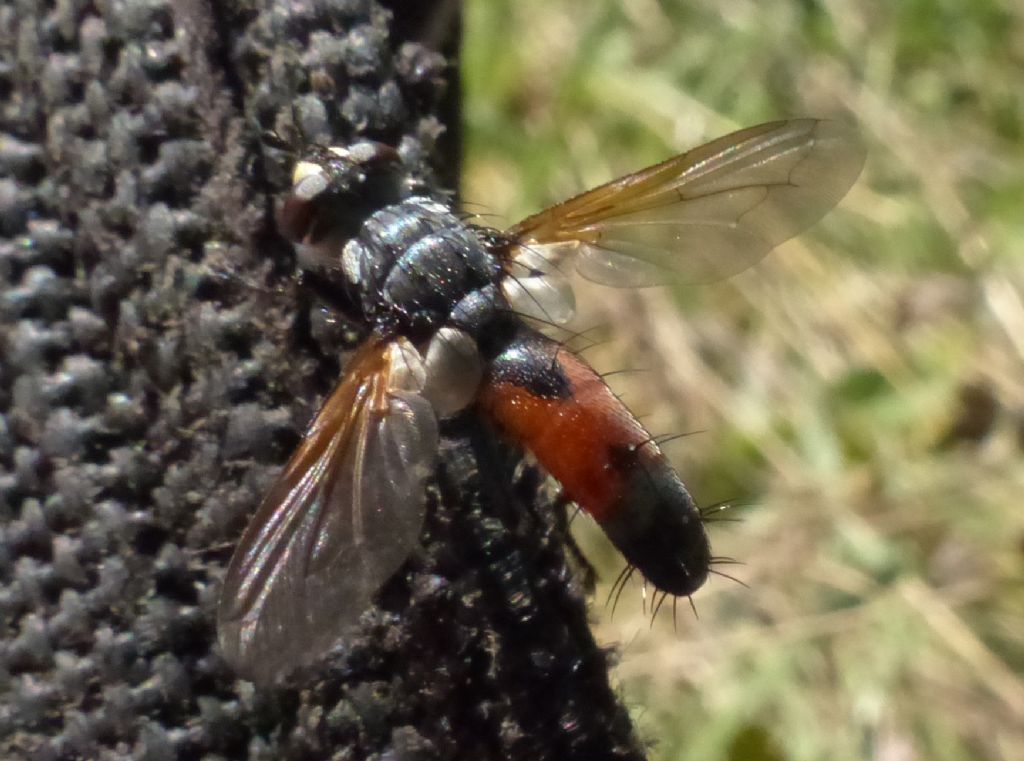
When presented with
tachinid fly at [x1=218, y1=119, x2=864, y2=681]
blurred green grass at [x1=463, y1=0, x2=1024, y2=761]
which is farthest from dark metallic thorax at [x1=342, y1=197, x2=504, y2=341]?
blurred green grass at [x1=463, y1=0, x2=1024, y2=761]

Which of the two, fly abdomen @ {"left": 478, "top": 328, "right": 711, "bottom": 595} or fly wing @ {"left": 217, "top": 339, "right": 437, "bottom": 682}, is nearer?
fly wing @ {"left": 217, "top": 339, "right": 437, "bottom": 682}

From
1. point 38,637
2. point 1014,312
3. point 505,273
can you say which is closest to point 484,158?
point 1014,312

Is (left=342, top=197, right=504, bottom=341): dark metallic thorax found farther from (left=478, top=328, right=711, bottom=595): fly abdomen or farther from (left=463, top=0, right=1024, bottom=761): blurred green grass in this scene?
(left=463, top=0, right=1024, bottom=761): blurred green grass

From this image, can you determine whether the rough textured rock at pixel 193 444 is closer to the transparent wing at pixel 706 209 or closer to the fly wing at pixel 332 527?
the fly wing at pixel 332 527

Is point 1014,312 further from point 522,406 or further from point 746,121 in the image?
point 522,406

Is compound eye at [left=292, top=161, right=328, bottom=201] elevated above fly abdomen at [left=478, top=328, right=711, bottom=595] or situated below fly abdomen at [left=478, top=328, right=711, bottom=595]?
above

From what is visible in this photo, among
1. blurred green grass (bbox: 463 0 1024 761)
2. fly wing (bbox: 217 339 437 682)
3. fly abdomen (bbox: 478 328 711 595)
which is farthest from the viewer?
blurred green grass (bbox: 463 0 1024 761)
